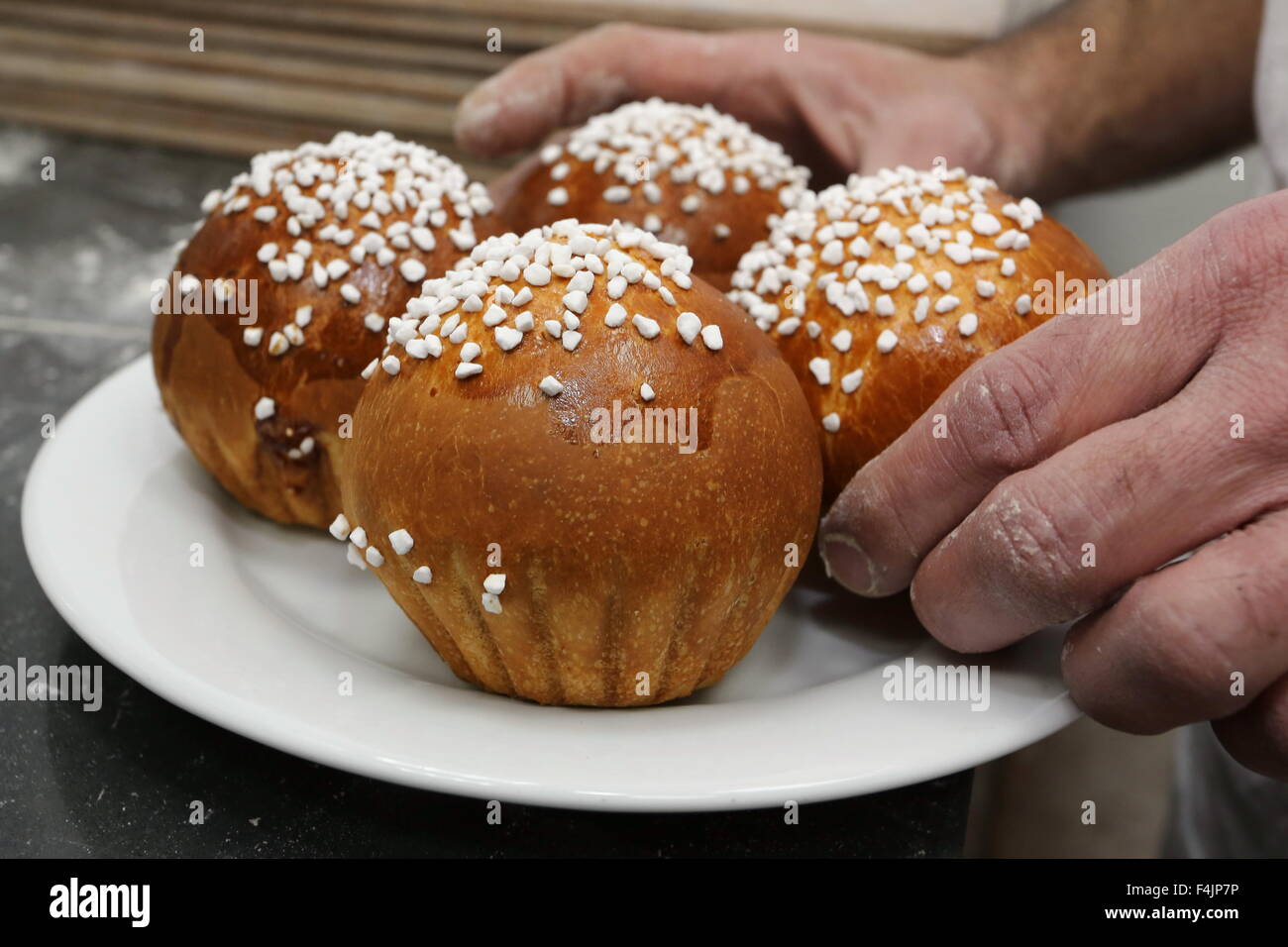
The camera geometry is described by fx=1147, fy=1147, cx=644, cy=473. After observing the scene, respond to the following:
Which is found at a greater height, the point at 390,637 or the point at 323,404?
the point at 323,404

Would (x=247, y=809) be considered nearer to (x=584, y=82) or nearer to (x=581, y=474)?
(x=581, y=474)

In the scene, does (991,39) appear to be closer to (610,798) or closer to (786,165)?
(786,165)

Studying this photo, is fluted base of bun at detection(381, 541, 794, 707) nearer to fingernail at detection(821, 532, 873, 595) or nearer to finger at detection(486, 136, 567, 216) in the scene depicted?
fingernail at detection(821, 532, 873, 595)

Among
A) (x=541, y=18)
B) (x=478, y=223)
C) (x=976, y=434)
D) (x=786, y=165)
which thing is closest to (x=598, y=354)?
(x=976, y=434)

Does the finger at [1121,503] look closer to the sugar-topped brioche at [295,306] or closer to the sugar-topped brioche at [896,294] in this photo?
the sugar-topped brioche at [896,294]

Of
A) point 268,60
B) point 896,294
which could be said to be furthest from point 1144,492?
point 268,60

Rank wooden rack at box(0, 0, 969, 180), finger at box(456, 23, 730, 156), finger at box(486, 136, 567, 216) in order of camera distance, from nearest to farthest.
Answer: finger at box(486, 136, 567, 216)
finger at box(456, 23, 730, 156)
wooden rack at box(0, 0, 969, 180)
